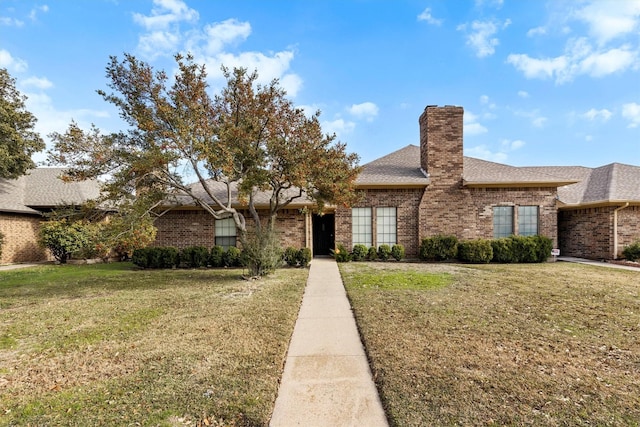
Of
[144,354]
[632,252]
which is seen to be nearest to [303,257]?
[144,354]

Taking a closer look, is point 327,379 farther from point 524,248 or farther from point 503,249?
point 524,248

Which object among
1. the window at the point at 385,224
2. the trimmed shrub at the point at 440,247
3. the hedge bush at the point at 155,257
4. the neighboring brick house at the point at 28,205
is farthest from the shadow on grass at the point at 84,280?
the trimmed shrub at the point at 440,247

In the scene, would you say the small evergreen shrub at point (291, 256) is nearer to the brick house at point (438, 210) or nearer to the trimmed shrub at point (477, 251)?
A: the brick house at point (438, 210)

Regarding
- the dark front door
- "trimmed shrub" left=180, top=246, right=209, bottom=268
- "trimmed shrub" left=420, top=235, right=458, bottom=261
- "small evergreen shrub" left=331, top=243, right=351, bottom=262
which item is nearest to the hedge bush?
"trimmed shrub" left=180, top=246, right=209, bottom=268

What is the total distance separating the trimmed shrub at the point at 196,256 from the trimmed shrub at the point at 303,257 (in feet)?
12.6

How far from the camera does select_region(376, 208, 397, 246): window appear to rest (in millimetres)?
14375

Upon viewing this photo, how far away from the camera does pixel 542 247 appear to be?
522 inches

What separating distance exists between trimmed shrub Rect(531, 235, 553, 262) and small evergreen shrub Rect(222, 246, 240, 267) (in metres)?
12.5

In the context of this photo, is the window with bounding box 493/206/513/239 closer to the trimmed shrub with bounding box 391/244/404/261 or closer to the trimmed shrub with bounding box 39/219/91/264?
the trimmed shrub with bounding box 391/244/404/261

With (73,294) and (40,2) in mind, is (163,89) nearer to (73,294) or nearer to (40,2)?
(40,2)

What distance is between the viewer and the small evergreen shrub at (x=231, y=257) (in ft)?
42.9

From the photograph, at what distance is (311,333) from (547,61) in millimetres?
14770

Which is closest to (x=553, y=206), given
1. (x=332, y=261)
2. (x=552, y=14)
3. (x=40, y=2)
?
(x=552, y=14)

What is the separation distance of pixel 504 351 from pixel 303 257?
8.96 metres
